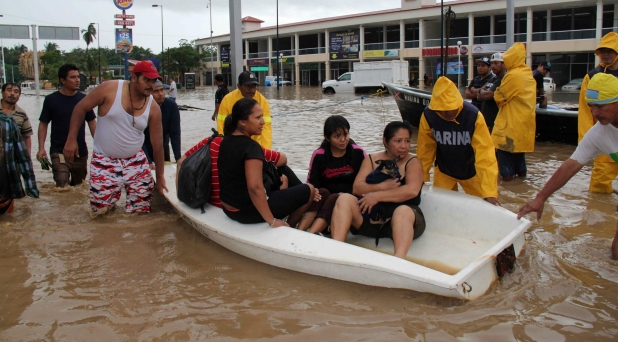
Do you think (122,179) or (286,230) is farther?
(122,179)

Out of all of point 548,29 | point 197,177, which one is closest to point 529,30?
point 548,29

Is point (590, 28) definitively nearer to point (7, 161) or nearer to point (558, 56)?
point (558, 56)

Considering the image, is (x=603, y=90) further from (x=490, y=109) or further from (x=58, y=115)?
(x=58, y=115)

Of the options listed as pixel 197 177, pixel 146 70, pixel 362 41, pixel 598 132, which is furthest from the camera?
pixel 362 41

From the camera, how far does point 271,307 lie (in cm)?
329

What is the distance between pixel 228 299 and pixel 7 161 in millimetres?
3212

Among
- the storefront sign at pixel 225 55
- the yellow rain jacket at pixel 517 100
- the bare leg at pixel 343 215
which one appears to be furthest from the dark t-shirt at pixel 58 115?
the storefront sign at pixel 225 55

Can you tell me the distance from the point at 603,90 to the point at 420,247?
69.6 inches

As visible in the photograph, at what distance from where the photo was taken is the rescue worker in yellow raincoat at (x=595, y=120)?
5.68m

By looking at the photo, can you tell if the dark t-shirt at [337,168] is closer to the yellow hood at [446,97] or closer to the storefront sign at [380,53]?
the yellow hood at [446,97]

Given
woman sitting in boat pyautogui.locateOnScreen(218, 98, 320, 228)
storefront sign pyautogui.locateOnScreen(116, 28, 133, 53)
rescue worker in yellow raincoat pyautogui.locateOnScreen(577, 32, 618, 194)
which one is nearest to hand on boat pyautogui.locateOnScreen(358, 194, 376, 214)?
woman sitting in boat pyautogui.locateOnScreen(218, 98, 320, 228)

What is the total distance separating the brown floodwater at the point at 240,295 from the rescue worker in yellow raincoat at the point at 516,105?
60.8 inches

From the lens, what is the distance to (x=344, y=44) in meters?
48.0

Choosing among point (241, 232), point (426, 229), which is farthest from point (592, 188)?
point (241, 232)
